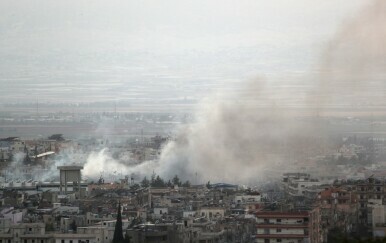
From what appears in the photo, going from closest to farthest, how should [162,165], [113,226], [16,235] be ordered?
[16,235], [113,226], [162,165]

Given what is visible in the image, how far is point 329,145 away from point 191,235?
70.0 ft

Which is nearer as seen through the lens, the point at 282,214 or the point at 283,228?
the point at 283,228

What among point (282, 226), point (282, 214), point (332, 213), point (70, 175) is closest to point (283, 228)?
point (282, 226)

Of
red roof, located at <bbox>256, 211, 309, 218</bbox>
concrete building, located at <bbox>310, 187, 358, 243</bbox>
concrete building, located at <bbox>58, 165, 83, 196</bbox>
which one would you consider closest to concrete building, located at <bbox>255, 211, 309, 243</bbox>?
red roof, located at <bbox>256, 211, 309, 218</bbox>

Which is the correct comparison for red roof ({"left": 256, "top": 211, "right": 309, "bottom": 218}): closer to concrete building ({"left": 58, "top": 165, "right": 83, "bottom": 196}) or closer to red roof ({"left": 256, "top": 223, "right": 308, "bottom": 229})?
red roof ({"left": 256, "top": 223, "right": 308, "bottom": 229})

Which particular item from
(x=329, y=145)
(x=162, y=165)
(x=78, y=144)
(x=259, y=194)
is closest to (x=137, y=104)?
(x=78, y=144)

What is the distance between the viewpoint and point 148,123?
64.1 metres

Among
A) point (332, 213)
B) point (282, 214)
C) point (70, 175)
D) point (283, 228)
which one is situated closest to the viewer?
point (283, 228)

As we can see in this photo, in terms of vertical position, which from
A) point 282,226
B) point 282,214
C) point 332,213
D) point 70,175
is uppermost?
point 70,175

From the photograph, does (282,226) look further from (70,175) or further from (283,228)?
(70,175)

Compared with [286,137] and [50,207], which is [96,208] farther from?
[286,137]

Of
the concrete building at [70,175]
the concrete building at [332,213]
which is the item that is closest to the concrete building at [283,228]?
the concrete building at [332,213]

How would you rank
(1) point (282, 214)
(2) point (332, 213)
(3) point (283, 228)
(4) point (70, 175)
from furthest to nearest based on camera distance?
(4) point (70, 175) → (2) point (332, 213) → (1) point (282, 214) → (3) point (283, 228)

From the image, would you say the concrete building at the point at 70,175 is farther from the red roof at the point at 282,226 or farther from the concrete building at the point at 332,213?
the red roof at the point at 282,226
